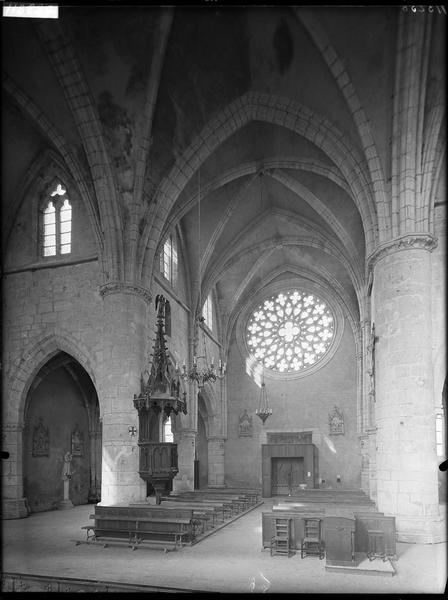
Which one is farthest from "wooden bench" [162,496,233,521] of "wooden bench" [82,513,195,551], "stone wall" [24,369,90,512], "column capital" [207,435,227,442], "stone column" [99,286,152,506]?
"column capital" [207,435,227,442]

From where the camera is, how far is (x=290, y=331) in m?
29.3

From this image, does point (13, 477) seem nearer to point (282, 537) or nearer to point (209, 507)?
point (209, 507)

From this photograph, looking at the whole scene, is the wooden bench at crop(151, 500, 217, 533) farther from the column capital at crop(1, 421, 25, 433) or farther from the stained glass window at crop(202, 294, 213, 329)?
the stained glass window at crop(202, 294, 213, 329)

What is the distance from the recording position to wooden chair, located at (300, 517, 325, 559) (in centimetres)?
1043

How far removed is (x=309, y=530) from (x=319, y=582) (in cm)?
260

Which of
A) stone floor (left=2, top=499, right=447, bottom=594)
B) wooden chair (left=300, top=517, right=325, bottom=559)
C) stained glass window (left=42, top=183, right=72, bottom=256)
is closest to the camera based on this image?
stone floor (left=2, top=499, right=447, bottom=594)

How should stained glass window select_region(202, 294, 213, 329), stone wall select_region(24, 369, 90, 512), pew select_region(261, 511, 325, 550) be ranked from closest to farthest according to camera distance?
1. pew select_region(261, 511, 325, 550)
2. stone wall select_region(24, 369, 90, 512)
3. stained glass window select_region(202, 294, 213, 329)

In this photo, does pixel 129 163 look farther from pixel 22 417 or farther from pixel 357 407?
pixel 357 407

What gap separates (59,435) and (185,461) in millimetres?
4643

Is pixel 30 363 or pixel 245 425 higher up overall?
pixel 30 363

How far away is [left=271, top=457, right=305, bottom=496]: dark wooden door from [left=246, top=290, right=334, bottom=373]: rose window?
13.7 ft

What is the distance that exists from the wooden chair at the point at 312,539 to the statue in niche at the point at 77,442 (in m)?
12.6

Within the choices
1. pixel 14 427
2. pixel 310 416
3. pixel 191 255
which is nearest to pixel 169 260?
pixel 191 255

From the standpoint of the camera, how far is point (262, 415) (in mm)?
22188
